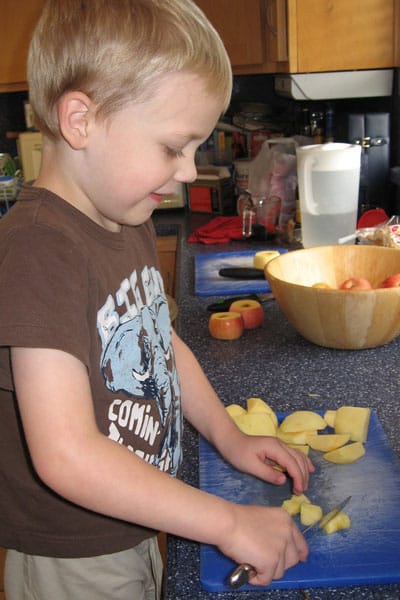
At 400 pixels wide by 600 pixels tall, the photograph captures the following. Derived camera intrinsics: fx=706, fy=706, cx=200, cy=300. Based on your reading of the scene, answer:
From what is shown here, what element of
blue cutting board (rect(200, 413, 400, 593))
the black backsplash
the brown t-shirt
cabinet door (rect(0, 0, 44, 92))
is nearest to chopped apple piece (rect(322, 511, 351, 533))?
blue cutting board (rect(200, 413, 400, 593))

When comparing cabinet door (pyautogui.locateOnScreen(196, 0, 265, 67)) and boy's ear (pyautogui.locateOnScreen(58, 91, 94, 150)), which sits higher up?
cabinet door (pyautogui.locateOnScreen(196, 0, 265, 67))

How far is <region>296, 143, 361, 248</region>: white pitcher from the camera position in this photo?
65.7 inches

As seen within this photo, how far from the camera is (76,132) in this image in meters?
0.68

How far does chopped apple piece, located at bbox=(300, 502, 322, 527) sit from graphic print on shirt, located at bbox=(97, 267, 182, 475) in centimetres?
19

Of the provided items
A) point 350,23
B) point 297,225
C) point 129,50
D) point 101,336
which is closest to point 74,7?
point 129,50

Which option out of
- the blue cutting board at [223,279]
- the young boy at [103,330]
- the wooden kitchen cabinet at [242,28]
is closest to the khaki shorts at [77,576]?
the young boy at [103,330]

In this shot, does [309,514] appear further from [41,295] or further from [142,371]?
[41,295]

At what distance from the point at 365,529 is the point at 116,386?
29 cm

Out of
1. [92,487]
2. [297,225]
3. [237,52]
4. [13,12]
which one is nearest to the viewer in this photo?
[92,487]

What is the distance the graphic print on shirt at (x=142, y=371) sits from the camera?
74cm

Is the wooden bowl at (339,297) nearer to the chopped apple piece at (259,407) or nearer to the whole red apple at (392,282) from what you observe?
the whole red apple at (392,282)

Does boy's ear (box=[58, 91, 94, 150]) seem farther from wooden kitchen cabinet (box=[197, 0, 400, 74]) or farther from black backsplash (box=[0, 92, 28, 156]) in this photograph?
black backsplash (box=[0, 92, 28, 156])

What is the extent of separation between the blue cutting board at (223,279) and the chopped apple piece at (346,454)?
0.72 metres

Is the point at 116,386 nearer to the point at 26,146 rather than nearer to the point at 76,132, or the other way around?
the point at 76,132
